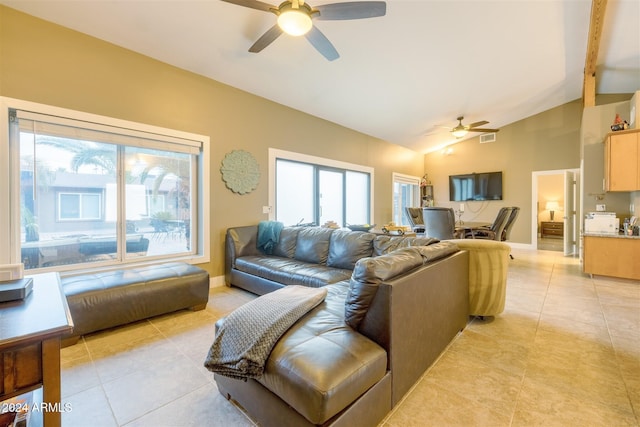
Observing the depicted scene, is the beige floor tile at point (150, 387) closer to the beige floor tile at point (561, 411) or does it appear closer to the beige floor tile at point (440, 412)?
the beige floor tile at point (440, 412)

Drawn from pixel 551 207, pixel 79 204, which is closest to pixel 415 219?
pixel 79 204

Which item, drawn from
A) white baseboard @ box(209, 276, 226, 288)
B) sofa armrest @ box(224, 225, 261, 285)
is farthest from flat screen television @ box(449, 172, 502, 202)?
white baseboard @ box(209, 276, 226, 288)

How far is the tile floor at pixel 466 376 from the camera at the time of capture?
1.49 m

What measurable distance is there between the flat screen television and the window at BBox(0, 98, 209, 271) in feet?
23.3

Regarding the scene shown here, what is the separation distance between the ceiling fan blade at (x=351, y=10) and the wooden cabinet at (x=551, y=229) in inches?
389

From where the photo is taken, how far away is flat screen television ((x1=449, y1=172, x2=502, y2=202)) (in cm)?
743

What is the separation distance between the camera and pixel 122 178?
3172 millimetres

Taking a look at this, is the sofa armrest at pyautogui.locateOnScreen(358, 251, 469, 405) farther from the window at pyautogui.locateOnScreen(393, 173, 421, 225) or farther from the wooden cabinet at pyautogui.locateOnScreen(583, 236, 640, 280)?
the window at pyautogui.locateOnScreen(393, 173, 421, 225)

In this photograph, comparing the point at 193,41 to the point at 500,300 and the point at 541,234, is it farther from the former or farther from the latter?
the point at 541,234

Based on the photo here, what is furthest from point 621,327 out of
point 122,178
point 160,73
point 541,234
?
point 541,234

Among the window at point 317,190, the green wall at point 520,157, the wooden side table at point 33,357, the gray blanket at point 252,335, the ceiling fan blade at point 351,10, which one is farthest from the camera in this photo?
the green wall at point 520,157

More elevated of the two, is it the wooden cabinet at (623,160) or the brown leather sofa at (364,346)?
the wooden cabinet at (623,160)

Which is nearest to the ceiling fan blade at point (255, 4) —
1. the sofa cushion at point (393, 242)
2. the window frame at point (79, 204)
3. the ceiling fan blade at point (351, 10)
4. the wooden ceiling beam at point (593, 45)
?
the ceiling fan blade at point (351, 10)

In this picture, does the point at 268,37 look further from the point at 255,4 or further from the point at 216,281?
the point at 216,281
